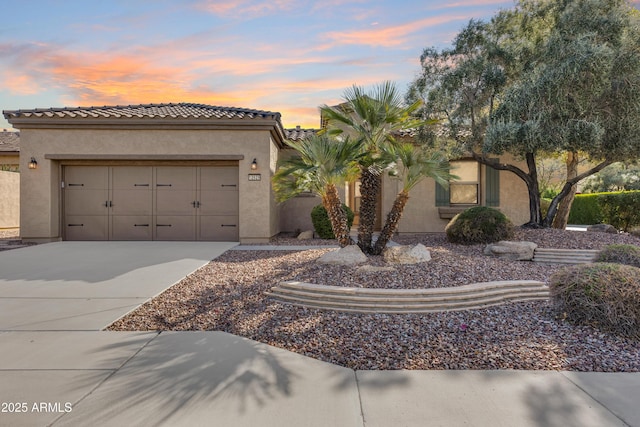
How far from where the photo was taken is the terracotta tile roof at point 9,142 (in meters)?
17.4

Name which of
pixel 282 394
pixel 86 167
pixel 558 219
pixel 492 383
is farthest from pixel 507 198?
pixel 86 167

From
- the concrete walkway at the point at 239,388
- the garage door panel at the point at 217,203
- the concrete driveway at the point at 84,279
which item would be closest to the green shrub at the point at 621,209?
the concrete walkway at the point at 239,388

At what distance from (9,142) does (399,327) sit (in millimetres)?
23017

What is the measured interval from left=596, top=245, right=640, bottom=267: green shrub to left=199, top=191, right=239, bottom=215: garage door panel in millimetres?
9655

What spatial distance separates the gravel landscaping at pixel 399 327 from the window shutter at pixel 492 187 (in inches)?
316

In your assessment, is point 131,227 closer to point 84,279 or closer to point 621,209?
point 84,279

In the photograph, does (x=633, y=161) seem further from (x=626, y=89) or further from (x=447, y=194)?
(x=447, y=194)

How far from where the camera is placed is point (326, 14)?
8.65 metres

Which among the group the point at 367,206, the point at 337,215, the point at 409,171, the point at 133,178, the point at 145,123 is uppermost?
the point at 145,123

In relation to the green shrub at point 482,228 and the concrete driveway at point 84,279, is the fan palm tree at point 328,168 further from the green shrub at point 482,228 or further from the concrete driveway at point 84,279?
the green shrub at point 482,228

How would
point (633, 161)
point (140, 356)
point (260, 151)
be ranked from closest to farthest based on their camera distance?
point (140, 356), point (633, 161), point (260, 151)

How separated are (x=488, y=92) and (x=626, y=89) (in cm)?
334

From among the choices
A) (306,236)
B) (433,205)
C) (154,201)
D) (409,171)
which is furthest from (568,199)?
(154,201)

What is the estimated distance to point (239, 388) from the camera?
2.82 m
